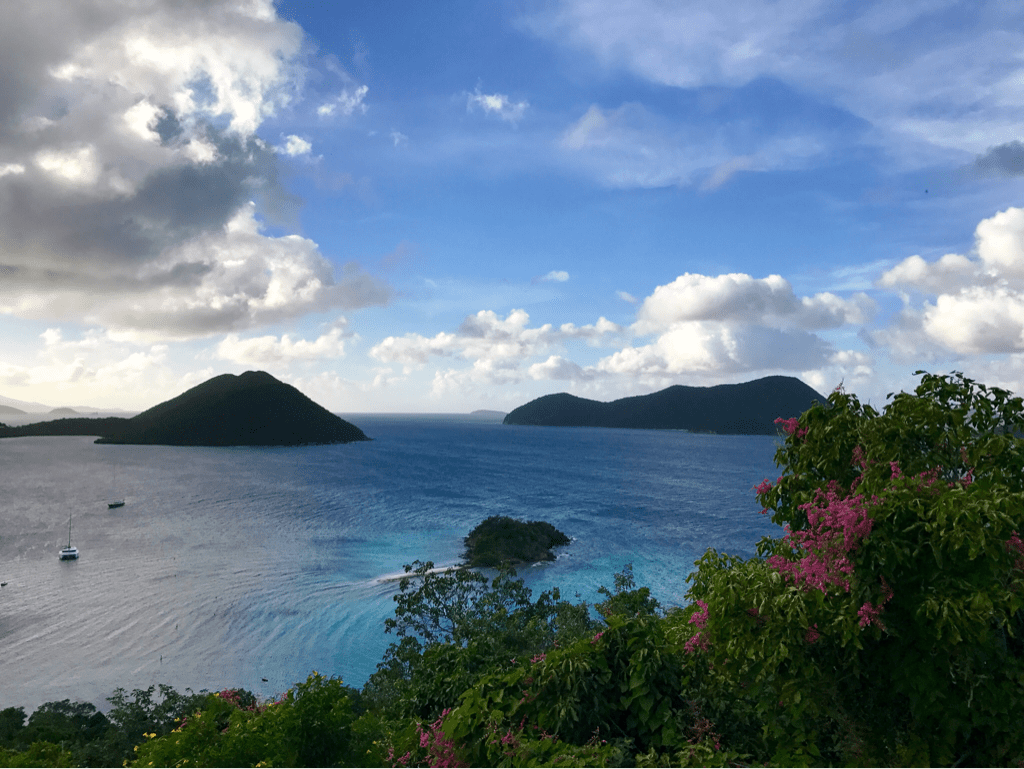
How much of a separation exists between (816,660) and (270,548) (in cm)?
6309

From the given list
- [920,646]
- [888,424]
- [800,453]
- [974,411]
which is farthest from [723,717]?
[974,411]

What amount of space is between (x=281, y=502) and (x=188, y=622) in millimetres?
44849

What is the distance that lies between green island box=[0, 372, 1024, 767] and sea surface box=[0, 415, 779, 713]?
1169 inches

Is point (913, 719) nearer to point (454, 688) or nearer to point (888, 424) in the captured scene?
point (888, 424)

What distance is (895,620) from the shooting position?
22.2 feet

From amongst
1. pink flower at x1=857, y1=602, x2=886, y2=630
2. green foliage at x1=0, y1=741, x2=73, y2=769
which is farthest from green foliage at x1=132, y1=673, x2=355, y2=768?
pink flower at x1=857, y1=602, x2=886, y2=630

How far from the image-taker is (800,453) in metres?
9.20

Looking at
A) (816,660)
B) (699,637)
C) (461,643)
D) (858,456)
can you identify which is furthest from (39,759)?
(461,643)

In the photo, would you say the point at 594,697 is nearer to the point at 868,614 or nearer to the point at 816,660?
the point at 816,660

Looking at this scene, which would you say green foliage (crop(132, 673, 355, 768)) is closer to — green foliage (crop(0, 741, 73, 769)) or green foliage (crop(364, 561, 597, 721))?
green foliage (crop(0, 741, 73, 769))

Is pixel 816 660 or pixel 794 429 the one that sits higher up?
pixel 794 429

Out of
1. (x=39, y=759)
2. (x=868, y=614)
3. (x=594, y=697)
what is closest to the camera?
(x=868, y=614)

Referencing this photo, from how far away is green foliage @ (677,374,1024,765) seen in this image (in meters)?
6.30

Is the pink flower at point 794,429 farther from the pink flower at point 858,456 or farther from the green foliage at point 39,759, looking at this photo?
the green foliage at point 39,759
